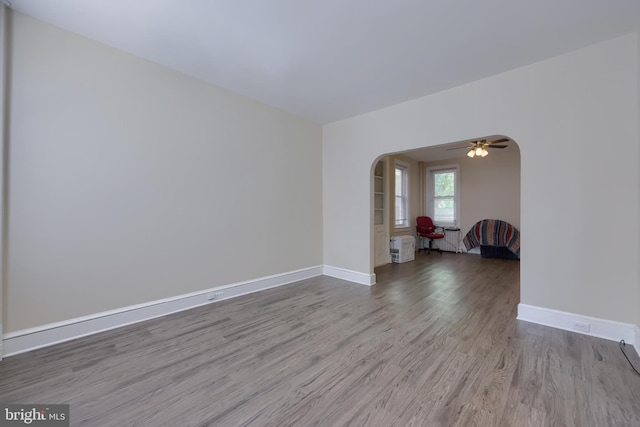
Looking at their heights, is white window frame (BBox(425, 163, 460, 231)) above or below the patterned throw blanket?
above

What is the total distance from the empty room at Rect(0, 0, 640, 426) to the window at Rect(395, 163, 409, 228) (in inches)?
126

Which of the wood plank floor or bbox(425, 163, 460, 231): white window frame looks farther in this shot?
bbox(425, 163, 460, 231): white window frame

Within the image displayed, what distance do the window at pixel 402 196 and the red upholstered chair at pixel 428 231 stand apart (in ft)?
1.21

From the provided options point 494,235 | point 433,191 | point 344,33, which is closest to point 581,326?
point 344,33

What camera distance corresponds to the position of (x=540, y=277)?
271 centimetres

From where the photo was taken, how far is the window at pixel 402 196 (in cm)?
677

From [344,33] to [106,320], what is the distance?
11.5 feet

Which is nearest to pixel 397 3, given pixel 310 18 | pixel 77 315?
pixel 310 18

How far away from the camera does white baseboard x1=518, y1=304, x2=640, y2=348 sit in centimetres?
227

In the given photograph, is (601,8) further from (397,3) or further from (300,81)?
(300,81)

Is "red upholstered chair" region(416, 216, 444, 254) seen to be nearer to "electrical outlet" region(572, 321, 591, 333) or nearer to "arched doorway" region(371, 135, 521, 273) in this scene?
"arched doorway" region(371, 135, 521, 273)

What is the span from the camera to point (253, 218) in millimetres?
3732

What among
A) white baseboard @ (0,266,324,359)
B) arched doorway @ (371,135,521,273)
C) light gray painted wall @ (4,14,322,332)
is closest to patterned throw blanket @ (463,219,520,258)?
arched doorway @ (371,135,521,273)

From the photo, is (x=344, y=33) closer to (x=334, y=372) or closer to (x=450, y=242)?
(x=334, y=372)
